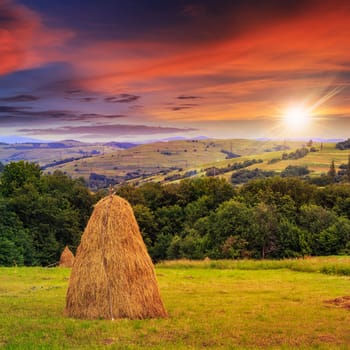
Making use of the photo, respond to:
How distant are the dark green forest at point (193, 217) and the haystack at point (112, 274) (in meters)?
38.6

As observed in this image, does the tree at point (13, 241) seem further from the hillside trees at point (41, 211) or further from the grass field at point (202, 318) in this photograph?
the grass field at point (202, 318)

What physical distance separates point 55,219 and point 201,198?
27203mm

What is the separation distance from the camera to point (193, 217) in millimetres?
78062

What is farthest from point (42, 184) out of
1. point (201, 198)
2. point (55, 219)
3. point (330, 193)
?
point (330, 193)

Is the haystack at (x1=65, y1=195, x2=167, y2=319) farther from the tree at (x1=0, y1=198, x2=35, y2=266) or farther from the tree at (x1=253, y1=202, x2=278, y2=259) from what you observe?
the tree at (x1=253, y1=202, x2=278, y2=259)

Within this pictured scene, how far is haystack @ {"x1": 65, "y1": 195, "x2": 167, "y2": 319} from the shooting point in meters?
16.8

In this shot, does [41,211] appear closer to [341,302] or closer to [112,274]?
[112,274]

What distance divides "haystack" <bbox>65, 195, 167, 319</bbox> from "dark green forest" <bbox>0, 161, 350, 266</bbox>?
3864 cm

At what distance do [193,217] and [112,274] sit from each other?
6160 cm

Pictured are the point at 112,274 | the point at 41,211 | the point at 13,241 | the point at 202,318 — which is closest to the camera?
the point at 112,274

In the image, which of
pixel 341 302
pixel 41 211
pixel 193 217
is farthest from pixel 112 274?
pixel 193 217

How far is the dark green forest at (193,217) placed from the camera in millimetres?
60531

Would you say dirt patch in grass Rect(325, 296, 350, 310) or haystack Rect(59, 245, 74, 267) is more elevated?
dirt patch in grass Rect(325, 296, 350, 310)

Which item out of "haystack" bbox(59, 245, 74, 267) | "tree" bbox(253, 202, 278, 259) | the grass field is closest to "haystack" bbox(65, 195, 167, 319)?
the grass field
